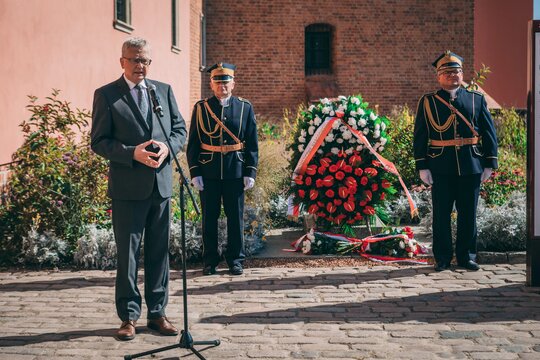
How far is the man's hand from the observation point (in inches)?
193

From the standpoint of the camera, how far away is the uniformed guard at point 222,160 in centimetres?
723

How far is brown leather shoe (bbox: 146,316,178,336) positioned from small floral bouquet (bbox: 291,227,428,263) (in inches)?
120

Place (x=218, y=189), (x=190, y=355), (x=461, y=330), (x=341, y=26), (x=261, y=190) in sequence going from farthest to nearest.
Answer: (x=341, y=26)
(x=261, y=190)
(x=218, y=189)
(x=461, y=330)
(x=190, y=355)

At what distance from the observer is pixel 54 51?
971 centimetres

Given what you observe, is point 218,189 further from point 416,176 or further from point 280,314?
point 416,176

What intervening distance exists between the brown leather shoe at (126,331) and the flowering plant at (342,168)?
3617 mm

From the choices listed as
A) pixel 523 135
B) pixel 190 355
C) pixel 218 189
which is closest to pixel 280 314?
pixel 190 355

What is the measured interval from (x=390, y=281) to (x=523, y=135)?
7.26 meters

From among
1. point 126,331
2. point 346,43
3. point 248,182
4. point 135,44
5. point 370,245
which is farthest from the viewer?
point 346,43

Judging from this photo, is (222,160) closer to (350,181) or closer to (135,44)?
(350,181)

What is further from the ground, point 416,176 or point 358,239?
point 416,176

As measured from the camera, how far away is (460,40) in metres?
21.5

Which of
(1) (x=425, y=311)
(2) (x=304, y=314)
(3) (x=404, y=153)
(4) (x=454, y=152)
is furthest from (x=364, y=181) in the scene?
(3) (x=404, y=153)

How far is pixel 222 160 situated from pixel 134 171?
2.22 meters
